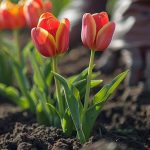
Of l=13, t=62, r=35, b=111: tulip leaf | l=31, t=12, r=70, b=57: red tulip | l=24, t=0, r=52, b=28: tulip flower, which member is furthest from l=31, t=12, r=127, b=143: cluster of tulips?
l=13, t=62, r=35, b=111: tulip leaf

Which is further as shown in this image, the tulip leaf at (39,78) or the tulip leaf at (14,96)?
the tulip leaf at (14,96)

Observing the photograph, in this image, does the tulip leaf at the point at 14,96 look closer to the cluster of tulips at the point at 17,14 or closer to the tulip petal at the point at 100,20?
the cluster of tulips at the point at 17,14

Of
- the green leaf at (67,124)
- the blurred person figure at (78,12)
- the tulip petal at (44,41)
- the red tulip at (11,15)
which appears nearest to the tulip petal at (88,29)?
the tulip petal at (44,41)

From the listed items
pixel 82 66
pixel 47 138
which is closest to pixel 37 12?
pixel 47 138

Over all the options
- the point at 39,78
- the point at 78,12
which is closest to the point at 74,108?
the point at 39,78

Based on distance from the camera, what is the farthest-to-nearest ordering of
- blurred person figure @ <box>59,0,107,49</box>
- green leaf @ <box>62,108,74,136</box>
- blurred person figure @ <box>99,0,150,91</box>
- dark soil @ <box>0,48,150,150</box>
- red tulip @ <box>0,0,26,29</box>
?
1. blurred person figure @ <box>59,0,107,49</box>
2. blurred person figure @ <box>99,0,150,91</box>
3. red tulip @ <box>0,0,26,29</box>
4. green leaf @ <box>62,108,74,136</box>
5. dark soil @ <box>0,48,150,150</box>

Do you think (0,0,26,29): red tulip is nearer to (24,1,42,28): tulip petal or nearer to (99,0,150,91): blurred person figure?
(24,1,42,28): tulip petal
